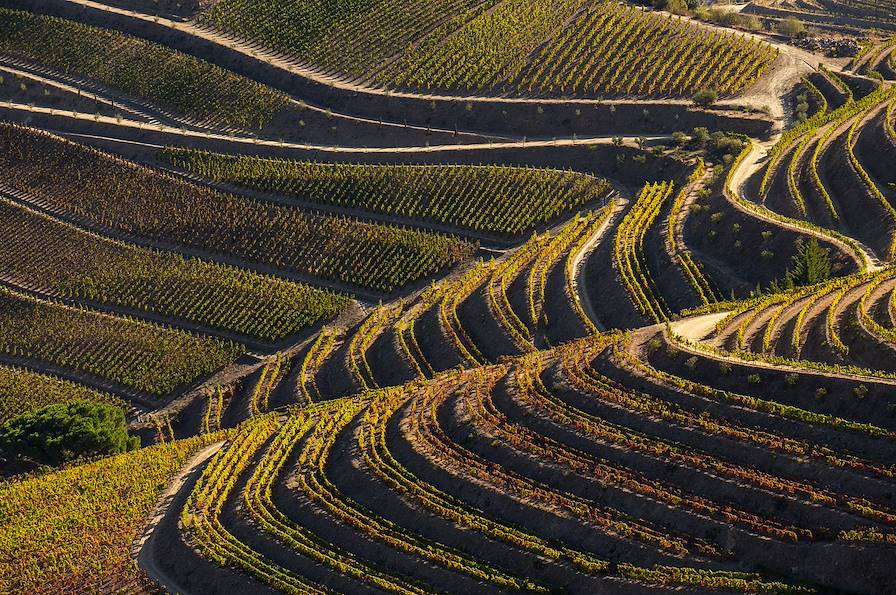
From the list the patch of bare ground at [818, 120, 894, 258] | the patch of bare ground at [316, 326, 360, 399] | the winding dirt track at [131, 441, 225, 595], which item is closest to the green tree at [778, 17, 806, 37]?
the patch of bare ground at [818, 120, 894, 258]

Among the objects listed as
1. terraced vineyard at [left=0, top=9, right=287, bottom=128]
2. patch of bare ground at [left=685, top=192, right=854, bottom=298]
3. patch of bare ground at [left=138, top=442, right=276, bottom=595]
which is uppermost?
patch of bare ground at [left=685, top=192, right=854, bottom=298]

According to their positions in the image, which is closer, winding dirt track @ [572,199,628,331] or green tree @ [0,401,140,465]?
green tree @ [0,401,140,465]

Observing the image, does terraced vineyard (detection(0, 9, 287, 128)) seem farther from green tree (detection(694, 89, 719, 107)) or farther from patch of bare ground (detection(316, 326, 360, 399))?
green tree (detection(694, 89, 719, 107))

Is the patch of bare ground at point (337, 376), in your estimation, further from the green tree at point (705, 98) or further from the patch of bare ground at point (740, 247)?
the green tree at point (705, 98)

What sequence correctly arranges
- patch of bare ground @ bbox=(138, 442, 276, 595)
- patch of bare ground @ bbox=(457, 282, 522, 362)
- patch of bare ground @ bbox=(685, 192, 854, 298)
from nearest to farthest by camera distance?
patch of bare ground @ bbox=(138, 442, 276, 595) < patch of bare ground @ bbox=(685, 192, 854, 298) < patch of bare ground @ bbox=(457, 282, 522, 362)

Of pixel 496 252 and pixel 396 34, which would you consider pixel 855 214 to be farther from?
pixel 396 34

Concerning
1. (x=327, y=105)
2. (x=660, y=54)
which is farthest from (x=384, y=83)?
(x=660, y=54)

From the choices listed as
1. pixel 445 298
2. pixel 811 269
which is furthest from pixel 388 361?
pixel 811 269
